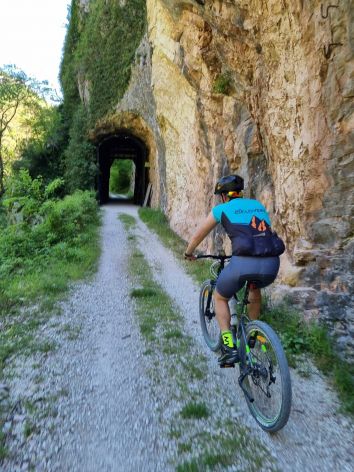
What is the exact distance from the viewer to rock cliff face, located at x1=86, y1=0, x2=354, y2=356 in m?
4.89

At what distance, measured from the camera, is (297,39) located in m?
5.73

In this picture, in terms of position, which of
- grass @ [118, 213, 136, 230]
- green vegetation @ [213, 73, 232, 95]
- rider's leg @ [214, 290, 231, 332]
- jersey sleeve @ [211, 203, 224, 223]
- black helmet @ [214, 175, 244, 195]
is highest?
green vegetation @ [213, 73, 232, 95]

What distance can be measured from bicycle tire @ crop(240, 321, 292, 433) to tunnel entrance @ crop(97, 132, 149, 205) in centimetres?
2498

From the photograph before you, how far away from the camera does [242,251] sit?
370 centimetres

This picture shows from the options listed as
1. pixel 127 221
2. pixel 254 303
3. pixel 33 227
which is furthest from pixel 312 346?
pixel 127 221

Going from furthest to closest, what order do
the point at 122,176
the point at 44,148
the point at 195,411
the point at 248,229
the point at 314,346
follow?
the point at 122,176 → the point at 44,148 → the point at 314,346 → the point at 248,229 → the point at 195,411

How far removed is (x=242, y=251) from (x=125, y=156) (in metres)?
34.2

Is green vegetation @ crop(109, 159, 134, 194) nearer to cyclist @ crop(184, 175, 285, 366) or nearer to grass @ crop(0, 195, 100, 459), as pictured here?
grass @ crop(0, 195, 100, 459)

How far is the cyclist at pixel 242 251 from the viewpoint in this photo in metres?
3.72

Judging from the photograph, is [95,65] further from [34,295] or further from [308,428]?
[308,428]

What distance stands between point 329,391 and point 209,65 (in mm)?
9030

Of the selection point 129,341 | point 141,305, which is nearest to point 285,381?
point 129,341

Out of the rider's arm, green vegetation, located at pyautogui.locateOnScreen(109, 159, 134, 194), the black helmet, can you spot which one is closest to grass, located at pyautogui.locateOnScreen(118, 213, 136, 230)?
the rider's arm

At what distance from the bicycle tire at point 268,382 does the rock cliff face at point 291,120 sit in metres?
1.55
